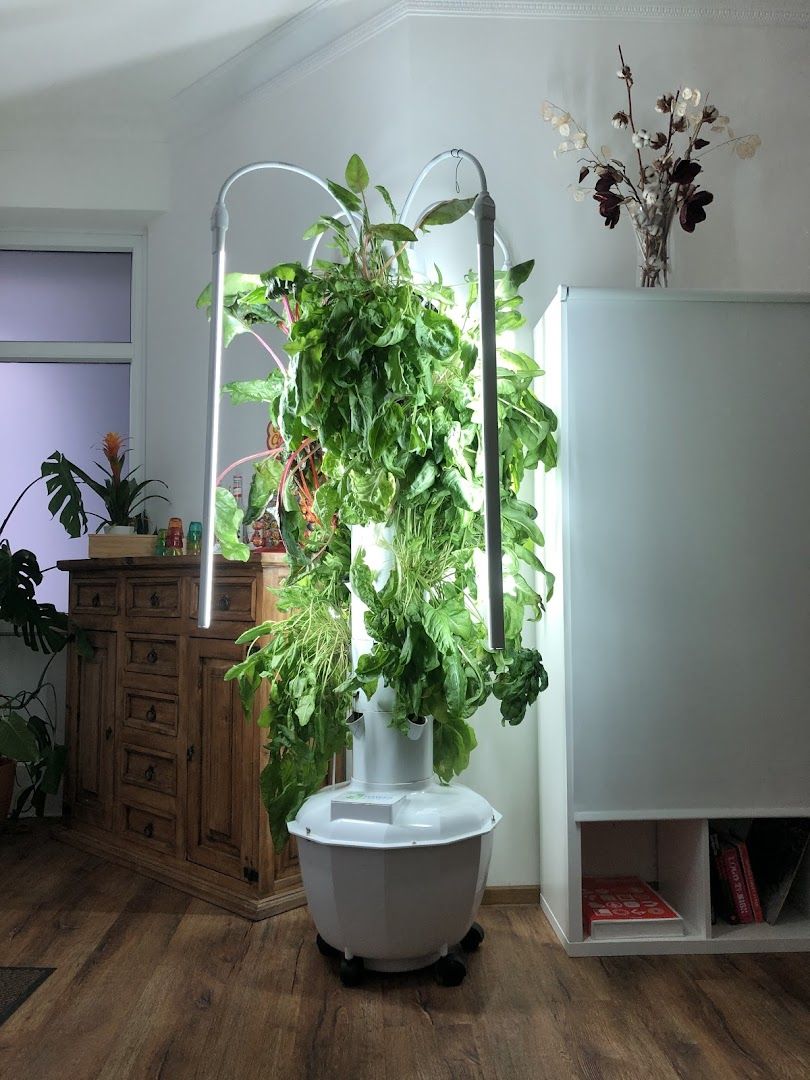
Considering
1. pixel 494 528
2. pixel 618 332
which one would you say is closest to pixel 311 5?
pixel 618 332

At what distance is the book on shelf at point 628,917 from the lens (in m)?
2.22

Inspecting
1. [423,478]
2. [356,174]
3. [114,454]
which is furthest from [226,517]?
[114,454]

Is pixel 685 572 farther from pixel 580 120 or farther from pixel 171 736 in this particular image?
pixel 171 736

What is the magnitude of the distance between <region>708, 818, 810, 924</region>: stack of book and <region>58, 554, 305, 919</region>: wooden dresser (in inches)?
45.1

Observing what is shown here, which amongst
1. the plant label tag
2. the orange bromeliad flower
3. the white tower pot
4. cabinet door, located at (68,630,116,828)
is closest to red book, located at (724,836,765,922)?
the white tower pot

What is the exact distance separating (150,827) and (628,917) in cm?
149

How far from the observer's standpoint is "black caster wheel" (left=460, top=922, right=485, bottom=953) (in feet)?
7.30

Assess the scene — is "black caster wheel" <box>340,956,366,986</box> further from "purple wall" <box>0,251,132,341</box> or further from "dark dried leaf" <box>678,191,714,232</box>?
"purple wall" <box>0,251,132,341</box>

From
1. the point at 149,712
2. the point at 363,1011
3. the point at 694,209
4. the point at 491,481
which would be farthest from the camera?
the point at 149,712

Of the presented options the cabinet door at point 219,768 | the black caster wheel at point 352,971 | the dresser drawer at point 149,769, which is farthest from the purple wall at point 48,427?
the black caster wheel at point 352,971

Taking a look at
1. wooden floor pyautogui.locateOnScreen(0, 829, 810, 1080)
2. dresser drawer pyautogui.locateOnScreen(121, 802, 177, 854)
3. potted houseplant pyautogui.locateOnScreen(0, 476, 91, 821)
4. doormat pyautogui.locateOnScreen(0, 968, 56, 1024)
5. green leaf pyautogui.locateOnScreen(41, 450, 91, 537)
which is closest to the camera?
wooden floor pyautogui.locateOnScreen(0, 829, 810, 1080)

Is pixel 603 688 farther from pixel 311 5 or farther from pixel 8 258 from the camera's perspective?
pixel 8 258

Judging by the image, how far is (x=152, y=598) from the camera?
2.86 meters

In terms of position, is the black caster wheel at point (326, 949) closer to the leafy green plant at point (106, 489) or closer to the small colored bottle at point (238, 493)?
the small colored bottle at point (238, 493)
